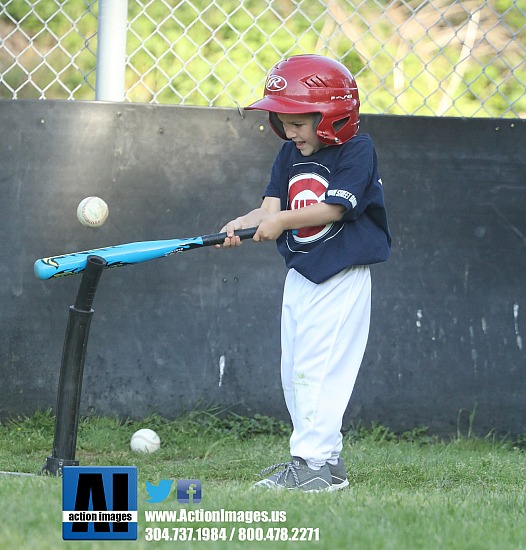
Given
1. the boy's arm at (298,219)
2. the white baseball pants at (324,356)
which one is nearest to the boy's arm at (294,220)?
the boy's arm at (298,219)

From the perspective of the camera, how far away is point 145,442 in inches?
187

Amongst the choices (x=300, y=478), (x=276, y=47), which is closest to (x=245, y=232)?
(x=300, y=478)

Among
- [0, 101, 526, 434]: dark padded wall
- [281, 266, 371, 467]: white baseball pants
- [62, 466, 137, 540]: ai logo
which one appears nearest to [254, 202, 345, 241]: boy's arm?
[281, 266, 371, 467]: white baseball pants

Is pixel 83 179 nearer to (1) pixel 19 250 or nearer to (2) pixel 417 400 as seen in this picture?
(1) pixel 19 250

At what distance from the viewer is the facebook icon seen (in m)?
3.25

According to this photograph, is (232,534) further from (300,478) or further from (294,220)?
(294,220)

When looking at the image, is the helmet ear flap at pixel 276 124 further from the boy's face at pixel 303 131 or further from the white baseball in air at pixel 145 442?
the white baseball in air at pixel 145 442

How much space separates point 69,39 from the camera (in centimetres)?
737

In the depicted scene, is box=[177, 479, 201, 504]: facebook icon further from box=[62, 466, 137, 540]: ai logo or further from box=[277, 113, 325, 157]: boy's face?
box=[277, 113, 325, 157]: boy's face

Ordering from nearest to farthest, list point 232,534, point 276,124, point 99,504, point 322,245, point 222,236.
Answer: point 232,534, point 99,504, point 222,236, point 322,245, point 276,124

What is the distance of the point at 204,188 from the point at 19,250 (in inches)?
38.0

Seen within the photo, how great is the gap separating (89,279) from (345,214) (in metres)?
0.98

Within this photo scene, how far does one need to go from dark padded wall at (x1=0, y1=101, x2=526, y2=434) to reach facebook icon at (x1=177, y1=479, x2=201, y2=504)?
5.88 feet

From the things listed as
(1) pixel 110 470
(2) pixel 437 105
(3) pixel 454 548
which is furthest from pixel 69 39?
(3) pixel 454 548
